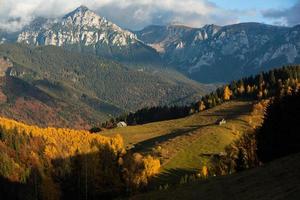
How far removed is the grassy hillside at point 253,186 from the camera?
51678mm

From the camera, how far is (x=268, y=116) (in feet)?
305

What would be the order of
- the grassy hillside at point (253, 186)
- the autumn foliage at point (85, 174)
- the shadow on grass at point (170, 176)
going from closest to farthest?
1. the grassy hillside at point (253, 186)
2. the shadow on grass at point (170, 176)
3. the autumn foliage at point (85, 174)

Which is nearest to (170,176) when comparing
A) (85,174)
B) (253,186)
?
(85,174)

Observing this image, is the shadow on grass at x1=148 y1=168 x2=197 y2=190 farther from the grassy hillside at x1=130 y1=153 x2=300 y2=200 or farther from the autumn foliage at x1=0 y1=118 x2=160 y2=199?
the grassy hillside at x1=130 y1=153 x2=300 y2=200

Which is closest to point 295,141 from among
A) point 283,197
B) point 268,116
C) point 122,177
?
point 268,116

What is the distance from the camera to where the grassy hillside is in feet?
170

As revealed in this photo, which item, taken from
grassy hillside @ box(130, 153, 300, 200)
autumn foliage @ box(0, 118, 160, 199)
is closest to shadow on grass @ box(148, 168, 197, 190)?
autumn foliage @ box(0, 118, 160, 199)

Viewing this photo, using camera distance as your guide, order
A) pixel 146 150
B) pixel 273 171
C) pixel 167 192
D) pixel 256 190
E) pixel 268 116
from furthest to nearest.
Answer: pixel 146 150 < pixel 268 116 < pixel 167 192 < pixel 273 171 < pixel 256 190

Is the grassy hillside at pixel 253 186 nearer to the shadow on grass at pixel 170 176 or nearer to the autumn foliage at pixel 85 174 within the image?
the shadow on grass at pixel 170 176

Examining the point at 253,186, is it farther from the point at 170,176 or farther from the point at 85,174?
the point at 85,174

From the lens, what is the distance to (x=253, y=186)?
58.4m

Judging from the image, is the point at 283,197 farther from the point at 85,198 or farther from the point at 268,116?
the point at 85,198

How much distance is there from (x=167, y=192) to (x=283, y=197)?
88.8ft

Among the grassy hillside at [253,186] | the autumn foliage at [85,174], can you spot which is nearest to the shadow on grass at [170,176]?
the autumn foliage at [85,174]
